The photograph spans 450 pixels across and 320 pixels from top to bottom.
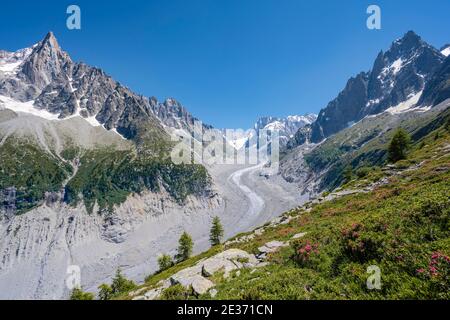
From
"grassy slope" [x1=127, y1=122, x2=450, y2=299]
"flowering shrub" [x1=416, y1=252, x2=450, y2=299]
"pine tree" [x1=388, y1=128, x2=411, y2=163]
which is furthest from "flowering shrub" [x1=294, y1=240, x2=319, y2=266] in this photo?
"pine tree" [x1=388, y1=128, x2=411, y2=163]

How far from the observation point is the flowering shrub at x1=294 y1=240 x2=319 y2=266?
744 inches

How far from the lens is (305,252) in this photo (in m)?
19.7

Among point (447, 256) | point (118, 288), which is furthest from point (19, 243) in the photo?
point (447, 256)

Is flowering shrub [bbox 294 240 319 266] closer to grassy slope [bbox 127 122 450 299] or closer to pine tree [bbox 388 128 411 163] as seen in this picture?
grassy slope [bbox 127 122 450 299]

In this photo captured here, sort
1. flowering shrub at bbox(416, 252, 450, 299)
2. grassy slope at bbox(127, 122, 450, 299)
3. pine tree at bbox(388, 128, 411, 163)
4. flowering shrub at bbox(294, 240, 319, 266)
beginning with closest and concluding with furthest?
flowering shrub at bbox(416, 252, 450, 299), grassy slope at bbox(127, 122, 450, 299), flowering shrub at bbox(294, 240, 319, 266), pine tree at bbox(388, 128, 411, 163)

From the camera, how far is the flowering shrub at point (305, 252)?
18.9 m

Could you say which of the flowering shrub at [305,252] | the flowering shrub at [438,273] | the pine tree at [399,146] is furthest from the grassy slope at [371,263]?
the pine tree at [399,146]

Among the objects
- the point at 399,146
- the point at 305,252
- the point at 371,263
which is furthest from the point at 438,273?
the point at 399,146

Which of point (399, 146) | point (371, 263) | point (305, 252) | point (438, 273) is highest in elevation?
point (399, 146)

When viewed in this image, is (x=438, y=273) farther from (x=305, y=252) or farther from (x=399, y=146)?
(x=399, y=146)

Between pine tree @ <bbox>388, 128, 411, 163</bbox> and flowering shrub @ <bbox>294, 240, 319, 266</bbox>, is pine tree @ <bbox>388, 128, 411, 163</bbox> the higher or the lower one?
the higher one

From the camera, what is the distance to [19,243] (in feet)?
482

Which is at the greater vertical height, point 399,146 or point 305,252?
point 399,146

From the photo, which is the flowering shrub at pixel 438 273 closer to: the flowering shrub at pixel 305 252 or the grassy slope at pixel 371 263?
the grassy slope at pixel 371 263
